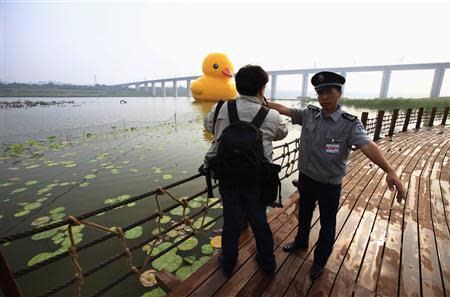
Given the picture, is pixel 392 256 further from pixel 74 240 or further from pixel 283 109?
pixel 74 240

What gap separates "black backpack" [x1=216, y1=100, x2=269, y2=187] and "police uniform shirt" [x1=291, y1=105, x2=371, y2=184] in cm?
54

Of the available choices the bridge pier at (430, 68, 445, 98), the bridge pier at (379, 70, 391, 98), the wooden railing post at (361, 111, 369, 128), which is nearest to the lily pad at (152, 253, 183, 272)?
the wooden railing post at (361, 111, 369, 128)

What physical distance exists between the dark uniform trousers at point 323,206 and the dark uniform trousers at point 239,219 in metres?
0.46

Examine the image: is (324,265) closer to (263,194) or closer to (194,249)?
(263,194)

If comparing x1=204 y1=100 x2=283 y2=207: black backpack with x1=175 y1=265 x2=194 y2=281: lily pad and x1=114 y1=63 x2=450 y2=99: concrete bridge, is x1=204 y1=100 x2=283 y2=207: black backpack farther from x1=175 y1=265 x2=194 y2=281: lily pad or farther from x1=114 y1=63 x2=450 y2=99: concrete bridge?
x1=114 y1=63 x2=450 y2=99: concrete bridge

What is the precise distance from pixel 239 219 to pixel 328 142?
3.08 ft

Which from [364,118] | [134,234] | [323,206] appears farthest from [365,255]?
[364,118]

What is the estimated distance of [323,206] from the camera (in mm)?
1806

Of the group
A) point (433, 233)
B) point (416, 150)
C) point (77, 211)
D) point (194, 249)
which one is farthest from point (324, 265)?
point (416, 150)

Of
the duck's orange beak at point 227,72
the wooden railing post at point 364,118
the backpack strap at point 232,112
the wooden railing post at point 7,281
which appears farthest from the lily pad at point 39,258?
the duck's orange beak at point 227,72

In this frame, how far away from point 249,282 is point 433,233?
2.29 meters

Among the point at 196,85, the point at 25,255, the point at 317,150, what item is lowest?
the point at 25,255

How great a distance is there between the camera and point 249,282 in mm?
1784

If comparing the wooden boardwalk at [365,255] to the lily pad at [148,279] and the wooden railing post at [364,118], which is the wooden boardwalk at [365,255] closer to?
the lily pad at [148,279]
